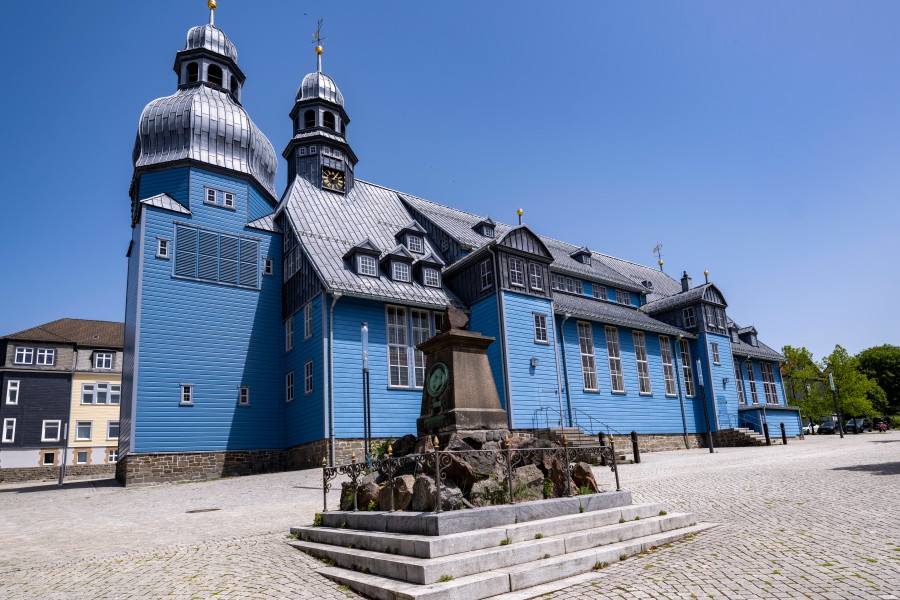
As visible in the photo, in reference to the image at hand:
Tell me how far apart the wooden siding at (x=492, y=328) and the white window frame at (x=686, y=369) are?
509 inches

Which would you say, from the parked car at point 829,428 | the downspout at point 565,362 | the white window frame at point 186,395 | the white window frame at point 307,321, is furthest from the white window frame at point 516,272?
the parked car at point 829,428

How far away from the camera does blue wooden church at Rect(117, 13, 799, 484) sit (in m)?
22.2

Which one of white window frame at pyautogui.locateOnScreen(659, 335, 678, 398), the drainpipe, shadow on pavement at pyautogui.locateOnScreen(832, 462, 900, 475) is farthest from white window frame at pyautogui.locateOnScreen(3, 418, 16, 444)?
shadow on pavement at pyautogui.locateOnScreen(832, 462, 900, 475)

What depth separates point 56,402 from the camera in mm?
40344

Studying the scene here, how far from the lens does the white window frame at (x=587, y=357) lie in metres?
27.4

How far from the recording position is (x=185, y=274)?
77.8 ft

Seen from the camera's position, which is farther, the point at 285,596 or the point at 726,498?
the point at 726,498

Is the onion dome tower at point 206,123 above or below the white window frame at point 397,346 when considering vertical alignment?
above

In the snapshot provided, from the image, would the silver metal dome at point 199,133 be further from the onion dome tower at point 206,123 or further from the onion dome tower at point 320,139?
the onion dome tower at point 320,139

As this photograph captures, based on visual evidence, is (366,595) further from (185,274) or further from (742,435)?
(742,435)

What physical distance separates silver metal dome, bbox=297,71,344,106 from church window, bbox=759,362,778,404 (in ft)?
102

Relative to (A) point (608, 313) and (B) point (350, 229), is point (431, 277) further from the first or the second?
(A) point (608, 313)

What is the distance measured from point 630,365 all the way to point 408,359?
12.3m

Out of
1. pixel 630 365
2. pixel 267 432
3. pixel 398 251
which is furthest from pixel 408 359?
pixel 630 365
